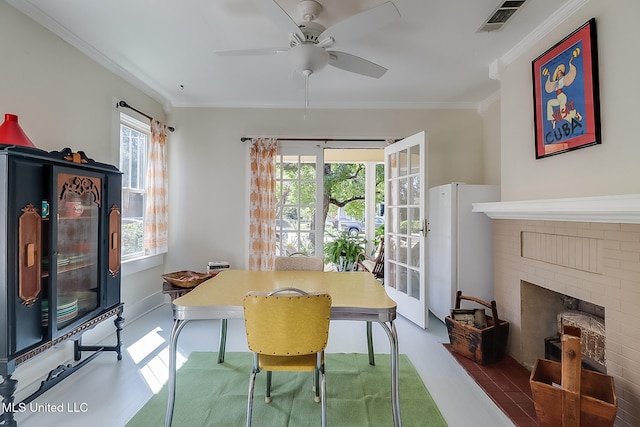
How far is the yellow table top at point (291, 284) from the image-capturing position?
1654 millimetres

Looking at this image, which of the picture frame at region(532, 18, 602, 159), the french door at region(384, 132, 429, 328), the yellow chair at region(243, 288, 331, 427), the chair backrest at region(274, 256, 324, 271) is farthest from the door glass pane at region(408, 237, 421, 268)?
the yellow chair at region(243, 288, 331, 427)

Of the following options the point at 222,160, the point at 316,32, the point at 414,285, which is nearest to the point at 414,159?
the point at 414,285

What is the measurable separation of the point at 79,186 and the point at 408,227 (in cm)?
300

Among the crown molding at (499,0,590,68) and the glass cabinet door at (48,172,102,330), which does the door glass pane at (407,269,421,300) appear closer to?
the crown molding at (499,0,590,68)

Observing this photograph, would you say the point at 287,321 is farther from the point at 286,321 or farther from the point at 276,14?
the point at 276,14

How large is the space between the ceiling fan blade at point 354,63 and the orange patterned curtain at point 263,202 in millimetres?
1835

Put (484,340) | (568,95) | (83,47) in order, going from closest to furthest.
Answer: (568,95), (484,340), (83,47)

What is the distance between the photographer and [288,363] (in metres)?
1.66

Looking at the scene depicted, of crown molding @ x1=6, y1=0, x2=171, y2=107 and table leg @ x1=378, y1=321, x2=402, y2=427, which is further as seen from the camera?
crown molding @ x1=6, y1=0, x2=171, y2=107

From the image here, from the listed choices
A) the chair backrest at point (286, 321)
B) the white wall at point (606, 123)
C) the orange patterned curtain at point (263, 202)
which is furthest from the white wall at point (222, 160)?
the chair backrest at point (286, 321)

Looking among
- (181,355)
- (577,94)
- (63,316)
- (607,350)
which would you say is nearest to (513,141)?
(577,94)

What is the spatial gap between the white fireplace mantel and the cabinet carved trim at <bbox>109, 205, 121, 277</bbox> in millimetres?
3091

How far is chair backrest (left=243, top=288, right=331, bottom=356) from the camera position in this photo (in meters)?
1.51

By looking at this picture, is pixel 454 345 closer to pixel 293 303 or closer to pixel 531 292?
pixel 531 292
